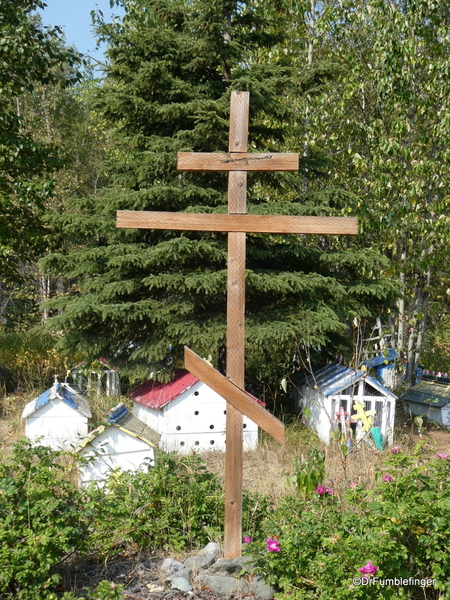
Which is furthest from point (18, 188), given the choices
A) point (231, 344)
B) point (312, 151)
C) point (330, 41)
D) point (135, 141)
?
point (330, 41)

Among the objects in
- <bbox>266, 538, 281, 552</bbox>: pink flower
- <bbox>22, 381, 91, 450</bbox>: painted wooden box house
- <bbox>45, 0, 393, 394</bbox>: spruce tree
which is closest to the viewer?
<bbox>266, 538, 281, 552</bbox>: pink flower

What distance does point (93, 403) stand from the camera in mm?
A: 8023

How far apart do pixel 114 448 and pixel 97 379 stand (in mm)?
4143

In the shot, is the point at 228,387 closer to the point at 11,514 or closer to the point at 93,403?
the point at 11,514

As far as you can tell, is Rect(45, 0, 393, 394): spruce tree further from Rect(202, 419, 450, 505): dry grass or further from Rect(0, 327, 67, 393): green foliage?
Rect(0, 327, 67, 393): green foliage

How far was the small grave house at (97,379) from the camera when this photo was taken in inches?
336

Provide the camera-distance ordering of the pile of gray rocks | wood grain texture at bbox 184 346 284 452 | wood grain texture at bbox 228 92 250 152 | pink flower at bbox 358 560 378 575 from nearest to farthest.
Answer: pink flower at bbox 358 560 378 575 < the pile of gray rocks < wood grain texture at bbox 184 346 284 452 < wood grain texture at bbox 228 92 250 152

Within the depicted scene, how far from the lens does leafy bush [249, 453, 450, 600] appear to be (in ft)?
10.6

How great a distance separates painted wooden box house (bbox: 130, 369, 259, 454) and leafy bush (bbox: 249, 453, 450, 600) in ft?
11.2

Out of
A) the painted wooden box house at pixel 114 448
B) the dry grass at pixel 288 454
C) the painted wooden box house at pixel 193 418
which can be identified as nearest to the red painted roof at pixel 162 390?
the painted wooden box house at pixel 193 418

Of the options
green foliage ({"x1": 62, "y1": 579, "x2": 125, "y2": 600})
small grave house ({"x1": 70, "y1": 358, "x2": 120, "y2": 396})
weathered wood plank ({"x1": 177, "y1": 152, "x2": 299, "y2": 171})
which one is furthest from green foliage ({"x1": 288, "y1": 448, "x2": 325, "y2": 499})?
small grave house ({"x1": 70, "y1": 358, "x2": 120, "y2": 396})

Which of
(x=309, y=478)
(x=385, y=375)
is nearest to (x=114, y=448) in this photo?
(x=309, y=478)

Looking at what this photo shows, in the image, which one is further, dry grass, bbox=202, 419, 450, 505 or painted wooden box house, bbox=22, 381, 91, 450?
painted wooden box house, bbox=22, 381, 91, 450

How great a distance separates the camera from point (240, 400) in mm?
3846
